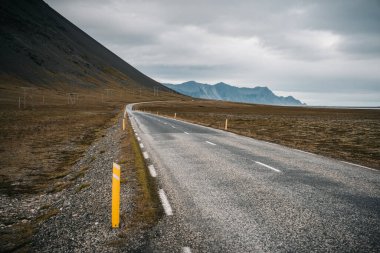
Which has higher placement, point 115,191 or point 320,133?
point 115,191

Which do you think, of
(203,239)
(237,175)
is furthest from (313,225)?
(237,175)

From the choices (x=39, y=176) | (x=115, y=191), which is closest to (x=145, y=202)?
(x=115, y=191)

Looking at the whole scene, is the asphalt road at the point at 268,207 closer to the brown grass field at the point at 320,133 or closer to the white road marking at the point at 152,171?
the white road marking at the point at 152,171

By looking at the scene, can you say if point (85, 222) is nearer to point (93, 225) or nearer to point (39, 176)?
point (93, 225)

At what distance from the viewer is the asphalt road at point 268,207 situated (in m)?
5.02

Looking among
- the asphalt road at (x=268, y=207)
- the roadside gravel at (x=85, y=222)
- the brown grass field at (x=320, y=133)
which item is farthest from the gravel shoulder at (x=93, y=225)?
the brown grass field at (x=320, y=133)

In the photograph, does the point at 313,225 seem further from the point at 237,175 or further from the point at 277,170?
the point at 277,170

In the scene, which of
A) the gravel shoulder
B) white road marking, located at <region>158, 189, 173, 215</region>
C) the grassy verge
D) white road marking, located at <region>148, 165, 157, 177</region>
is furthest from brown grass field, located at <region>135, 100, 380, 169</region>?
the gravel shoulder

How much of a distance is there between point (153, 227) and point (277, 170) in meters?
6.21

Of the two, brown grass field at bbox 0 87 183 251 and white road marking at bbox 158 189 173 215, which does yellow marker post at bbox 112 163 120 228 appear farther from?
white road marking at bbox 158 189 173 215

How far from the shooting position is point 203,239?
5156 mm

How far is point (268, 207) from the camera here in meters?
6.59

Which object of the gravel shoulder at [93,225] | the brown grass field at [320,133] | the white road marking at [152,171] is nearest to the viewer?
the gravel shoulder at [93,225]

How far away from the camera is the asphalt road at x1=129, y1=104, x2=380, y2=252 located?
16.5 ft
